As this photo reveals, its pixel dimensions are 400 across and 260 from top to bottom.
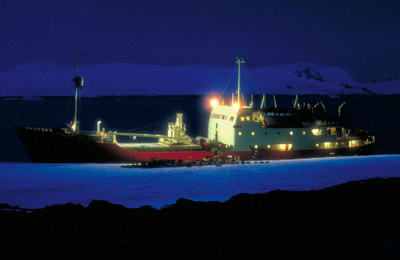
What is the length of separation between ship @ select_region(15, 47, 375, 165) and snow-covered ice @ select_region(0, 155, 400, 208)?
164 cm

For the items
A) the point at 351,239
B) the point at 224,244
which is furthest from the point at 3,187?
the point at 351,239

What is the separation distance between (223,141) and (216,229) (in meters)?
23.3

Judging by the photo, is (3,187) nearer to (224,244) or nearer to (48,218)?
(48,218)

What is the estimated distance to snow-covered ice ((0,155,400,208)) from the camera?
64.8 ft

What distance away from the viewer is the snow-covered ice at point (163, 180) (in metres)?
19.8

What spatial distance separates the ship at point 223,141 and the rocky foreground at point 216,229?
18.1m

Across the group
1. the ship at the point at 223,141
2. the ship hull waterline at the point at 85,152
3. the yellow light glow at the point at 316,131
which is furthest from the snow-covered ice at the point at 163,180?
the yellow light glow at the point at 316,131

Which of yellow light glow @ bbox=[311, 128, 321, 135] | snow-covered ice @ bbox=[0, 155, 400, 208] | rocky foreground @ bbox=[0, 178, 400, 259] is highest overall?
yellow light glow @ bbox=[311, 128, 321, 135]

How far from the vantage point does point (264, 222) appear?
43.5ft

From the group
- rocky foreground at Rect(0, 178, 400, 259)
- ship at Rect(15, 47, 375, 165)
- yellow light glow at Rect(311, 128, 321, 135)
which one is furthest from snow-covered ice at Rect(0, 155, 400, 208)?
rocky foreground at Rect(0, 178, 400, 259)

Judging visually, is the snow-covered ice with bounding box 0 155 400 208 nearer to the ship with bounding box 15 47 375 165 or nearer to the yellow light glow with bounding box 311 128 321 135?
the ship with bounding box 15 47 375 165

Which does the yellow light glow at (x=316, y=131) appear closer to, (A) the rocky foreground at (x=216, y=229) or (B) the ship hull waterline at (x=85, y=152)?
(B) the ship hull waterline at (x=85, y=152)

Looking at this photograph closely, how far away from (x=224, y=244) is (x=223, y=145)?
2312cm

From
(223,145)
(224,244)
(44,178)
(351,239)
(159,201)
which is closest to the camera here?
(224,244)
